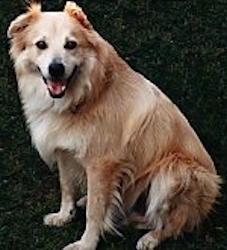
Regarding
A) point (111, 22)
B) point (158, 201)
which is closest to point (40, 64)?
point (158, 201)

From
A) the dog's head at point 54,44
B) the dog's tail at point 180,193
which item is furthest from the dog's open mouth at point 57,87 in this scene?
the dog's tail at point 180,193

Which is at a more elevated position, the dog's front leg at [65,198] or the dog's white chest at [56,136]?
the dog's white chest at [56,136]

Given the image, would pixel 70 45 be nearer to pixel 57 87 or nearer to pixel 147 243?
pixel 57 87

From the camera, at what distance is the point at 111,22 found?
773 centimetres

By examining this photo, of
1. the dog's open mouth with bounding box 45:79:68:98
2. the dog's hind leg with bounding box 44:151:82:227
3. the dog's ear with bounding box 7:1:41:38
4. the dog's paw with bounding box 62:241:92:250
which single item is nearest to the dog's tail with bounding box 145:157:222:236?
the dog's paw with bounding box 62:241:92:250

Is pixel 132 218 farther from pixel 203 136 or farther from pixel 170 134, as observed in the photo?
pixel 203 136

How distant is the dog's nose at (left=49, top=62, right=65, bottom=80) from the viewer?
14.5 ft

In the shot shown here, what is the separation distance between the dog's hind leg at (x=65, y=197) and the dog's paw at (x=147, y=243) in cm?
58

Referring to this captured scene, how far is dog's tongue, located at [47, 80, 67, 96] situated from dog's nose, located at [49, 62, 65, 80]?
7 cm

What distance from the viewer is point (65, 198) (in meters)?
5.31

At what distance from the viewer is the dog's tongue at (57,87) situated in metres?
4.57

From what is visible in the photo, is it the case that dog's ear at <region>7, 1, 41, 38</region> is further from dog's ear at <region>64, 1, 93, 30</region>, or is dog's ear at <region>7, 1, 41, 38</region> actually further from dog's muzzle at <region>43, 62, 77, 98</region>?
dog's muzzle at <region>43, 62, 77, 98</region>

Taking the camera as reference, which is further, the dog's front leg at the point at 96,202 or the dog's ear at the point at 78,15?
the dog's front leg at the point at 96,202

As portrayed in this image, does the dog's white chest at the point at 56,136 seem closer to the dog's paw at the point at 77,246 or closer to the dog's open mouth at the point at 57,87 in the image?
the dog's open mouth at the point at 57,87
